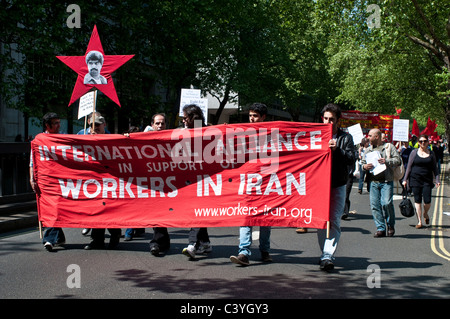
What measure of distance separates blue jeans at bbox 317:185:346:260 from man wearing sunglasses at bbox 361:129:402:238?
2943 mm

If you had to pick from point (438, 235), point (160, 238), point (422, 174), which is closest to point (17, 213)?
point (160, 238)

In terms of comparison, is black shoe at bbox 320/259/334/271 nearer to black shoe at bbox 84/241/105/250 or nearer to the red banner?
the red banner

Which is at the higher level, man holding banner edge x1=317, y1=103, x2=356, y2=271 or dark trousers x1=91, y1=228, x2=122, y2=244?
man holding banner edge x1=317, y1=103, x2=356, y2=271

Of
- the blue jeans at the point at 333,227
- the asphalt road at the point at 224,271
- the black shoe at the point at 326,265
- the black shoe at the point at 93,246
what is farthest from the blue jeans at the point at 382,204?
the black shoe at the point at 93,246

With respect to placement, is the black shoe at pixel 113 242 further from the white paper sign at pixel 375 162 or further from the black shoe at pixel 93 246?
the white paper sign at pixel 375 162

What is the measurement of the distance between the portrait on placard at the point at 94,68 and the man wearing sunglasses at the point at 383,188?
493 cm

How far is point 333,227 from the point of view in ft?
20.0

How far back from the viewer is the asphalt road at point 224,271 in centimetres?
507

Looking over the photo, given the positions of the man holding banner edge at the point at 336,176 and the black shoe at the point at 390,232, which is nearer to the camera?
the man holding banner edge at the point at 336,176

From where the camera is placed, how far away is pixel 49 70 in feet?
55.9

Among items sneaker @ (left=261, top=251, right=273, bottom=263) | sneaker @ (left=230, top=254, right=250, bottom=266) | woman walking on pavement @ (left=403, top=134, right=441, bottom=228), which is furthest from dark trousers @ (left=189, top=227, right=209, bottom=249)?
woman walking on pavement @ (left=403, top=134, right=441, bottom=228)

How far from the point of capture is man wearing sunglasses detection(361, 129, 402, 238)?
29.5 feet
